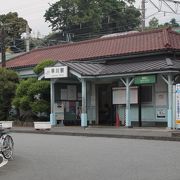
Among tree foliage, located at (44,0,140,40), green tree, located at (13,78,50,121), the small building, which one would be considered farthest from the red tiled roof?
tree foliage, located at (44,0,140,40)

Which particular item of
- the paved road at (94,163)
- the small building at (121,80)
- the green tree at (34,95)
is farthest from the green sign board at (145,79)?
the paved road at (94,163)

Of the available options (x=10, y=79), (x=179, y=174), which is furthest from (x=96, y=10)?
(x=179, y=174)

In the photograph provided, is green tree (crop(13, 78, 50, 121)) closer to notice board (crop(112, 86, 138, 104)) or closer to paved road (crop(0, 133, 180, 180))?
notice board (crop(112, 86, 138, 104))

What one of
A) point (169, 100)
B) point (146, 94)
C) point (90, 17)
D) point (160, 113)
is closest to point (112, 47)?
point (146, 94)

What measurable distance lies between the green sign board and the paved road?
28.5 ft

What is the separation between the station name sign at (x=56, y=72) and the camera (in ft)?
94.4

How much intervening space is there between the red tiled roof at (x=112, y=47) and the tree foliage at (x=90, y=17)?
2630cm

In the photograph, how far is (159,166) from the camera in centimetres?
1206

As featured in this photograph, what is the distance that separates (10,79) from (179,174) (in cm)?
2466

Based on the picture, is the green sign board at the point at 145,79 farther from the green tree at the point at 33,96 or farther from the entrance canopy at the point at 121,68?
the green tree at the point at 33,96

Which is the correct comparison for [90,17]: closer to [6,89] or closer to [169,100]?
[6,89]

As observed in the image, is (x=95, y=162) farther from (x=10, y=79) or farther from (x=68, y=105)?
(x=10, y=79)

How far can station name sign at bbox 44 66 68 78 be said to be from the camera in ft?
94.4

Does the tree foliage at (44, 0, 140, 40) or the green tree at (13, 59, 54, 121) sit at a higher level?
the tree foliage at (44, 0, 140, 40)
